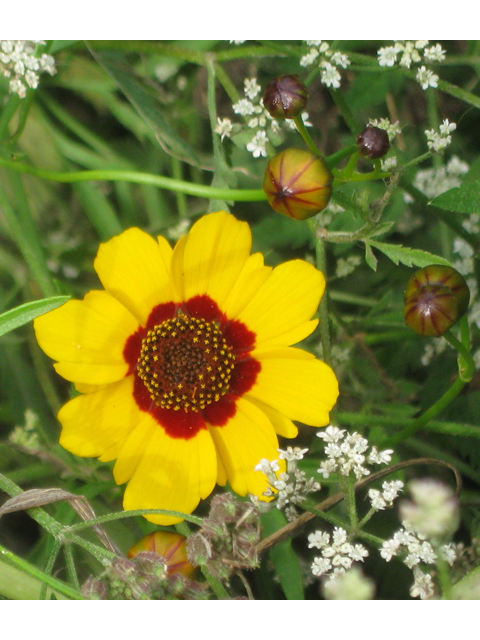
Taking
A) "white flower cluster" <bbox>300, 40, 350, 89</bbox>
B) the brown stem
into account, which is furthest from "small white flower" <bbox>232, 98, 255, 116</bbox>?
the brown stem

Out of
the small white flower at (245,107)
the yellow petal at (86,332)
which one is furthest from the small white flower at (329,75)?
the yellow petal at (86,332)

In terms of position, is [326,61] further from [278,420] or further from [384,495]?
[384,495]

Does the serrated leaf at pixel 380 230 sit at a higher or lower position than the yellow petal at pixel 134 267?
higher

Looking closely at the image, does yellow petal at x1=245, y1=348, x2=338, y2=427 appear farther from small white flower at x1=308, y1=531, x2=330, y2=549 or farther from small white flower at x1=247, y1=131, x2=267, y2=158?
small white flower at x1=247, y1=131, x2=267, y2=158

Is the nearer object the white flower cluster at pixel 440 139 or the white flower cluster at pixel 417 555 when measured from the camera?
the white flower cluster at pixel 417 555

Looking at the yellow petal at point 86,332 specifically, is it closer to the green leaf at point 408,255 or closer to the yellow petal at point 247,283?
the yellow petal at point 247,283
